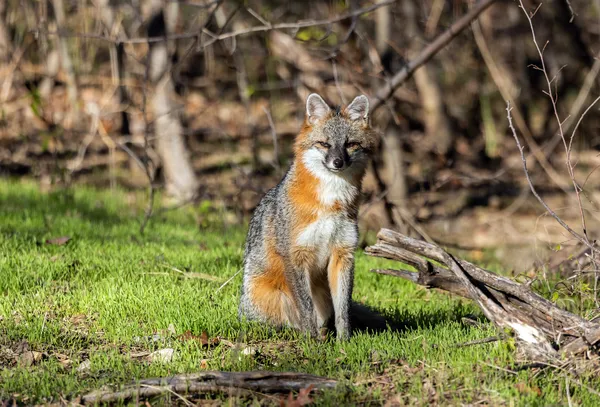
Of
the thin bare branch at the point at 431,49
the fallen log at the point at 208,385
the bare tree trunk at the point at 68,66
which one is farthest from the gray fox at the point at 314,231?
the bare tree trunk at the point at 68,66

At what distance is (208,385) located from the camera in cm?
416

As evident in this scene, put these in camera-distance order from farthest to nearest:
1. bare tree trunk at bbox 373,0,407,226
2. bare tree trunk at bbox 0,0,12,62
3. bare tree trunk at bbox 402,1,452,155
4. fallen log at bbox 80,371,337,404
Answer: bare tree trunk at bbox 402,1,452,155, bare tree trunk at bbox 0,0,12,62, bare tree trunk at bbox 373,0,407,226, fallen log at bbox 80,371,337,404

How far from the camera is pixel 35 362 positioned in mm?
4793

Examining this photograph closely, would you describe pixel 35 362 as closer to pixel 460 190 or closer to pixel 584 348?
pixel 584 348

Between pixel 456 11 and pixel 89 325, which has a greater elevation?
pixel 456 11

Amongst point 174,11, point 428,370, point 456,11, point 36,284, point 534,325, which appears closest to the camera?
point 428,370

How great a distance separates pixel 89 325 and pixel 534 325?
317cm

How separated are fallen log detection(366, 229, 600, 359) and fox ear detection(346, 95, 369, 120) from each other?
4.15ft

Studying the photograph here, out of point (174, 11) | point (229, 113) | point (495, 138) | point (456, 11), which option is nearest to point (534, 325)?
point (456, 11)

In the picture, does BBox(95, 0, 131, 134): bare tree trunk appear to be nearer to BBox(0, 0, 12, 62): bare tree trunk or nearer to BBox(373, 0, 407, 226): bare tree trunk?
BBox(0, 0, 12, 62): bare tree trunk

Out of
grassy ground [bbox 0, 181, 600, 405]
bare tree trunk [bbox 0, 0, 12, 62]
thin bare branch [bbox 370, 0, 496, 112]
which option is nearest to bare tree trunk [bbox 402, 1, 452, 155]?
thin bare branch [bbox 370, 0, 496, 112]

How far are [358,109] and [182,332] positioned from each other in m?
2.28

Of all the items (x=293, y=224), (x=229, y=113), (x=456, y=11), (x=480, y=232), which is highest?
(x=456, y=11)

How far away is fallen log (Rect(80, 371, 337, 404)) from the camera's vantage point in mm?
4086
